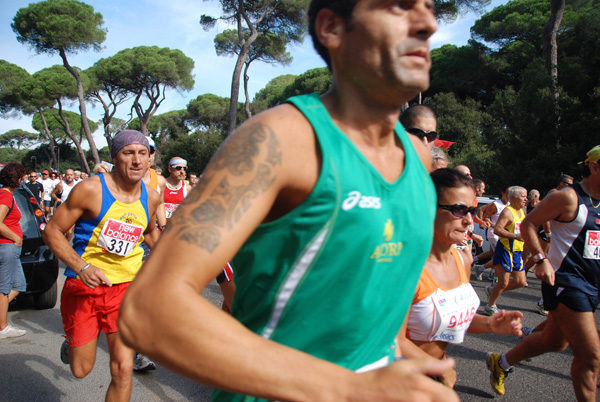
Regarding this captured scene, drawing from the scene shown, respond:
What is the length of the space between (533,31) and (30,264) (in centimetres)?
2911

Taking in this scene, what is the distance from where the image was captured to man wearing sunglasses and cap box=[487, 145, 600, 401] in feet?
11.1

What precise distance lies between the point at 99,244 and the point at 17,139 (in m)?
99.8

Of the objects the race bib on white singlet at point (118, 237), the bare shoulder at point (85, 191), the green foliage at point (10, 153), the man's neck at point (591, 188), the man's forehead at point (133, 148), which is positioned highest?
the man's forehead at point (133, 148)

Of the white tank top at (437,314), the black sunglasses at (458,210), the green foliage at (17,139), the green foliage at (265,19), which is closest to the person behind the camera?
the white tank top at (437,314)

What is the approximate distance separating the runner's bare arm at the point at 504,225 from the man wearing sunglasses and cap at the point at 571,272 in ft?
10.1

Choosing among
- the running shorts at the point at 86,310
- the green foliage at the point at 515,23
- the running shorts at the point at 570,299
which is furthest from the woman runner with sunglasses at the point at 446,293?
the green foliage at the point at 515,23

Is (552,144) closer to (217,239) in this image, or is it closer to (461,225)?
(461,225)

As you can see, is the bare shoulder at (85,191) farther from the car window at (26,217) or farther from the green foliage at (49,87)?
the green foliage at (49,87)

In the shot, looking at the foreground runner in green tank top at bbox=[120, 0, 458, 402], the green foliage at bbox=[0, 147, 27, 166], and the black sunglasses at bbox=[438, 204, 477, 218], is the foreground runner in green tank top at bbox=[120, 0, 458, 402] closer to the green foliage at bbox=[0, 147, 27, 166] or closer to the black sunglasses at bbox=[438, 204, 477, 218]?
the black sunglasses at bbox=[438, 204, 477, 218]

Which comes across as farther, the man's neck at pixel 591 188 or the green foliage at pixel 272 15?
the green foliage at pixel 272 15

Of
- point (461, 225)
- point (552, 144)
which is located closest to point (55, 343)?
point (461, 225)

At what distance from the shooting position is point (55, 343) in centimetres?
512

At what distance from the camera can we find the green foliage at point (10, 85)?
131 feet

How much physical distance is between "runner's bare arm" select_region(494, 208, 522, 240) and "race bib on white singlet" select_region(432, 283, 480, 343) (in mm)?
4821
